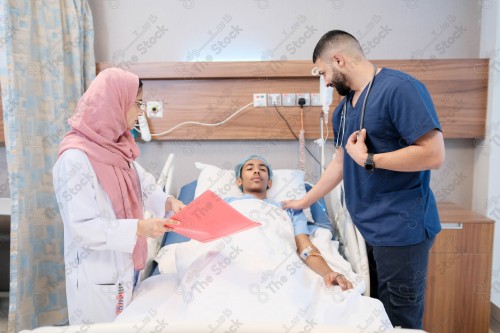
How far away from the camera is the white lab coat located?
1.34 meters

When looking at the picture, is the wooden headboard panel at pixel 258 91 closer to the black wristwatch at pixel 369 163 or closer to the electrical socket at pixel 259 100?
the electrical socket at pixel 259 100

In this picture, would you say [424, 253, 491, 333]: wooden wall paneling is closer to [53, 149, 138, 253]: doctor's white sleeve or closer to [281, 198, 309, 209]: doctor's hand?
[281, 198, 309, 209]: doctor's hand

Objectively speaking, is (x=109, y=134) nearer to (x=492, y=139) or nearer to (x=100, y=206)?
(x=100, y=206)

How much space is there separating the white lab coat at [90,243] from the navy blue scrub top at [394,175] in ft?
3.04

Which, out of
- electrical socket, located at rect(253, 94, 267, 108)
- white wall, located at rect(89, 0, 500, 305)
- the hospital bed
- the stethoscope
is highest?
white wall, located at rect(89, 0, 500, 305)

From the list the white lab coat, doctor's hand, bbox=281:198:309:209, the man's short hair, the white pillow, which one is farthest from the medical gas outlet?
the white lab coat

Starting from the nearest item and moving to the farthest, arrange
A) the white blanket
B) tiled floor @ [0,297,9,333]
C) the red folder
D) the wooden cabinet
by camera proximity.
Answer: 1. the white blanket
2. the red folder
3. the wooden cabinet
4. tiled floor @ [0,297,9,333]

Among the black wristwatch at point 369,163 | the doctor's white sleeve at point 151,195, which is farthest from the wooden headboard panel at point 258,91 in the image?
the black wristwatch at point 369,163

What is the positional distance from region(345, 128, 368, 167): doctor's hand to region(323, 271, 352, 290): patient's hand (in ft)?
1.71

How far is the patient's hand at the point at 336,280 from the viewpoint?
1581mm

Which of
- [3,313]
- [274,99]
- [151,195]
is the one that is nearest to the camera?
[151,195]

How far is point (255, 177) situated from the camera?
2.33 metres

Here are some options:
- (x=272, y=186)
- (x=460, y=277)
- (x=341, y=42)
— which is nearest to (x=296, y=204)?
(x=272, y=186)

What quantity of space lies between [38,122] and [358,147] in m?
1.95
